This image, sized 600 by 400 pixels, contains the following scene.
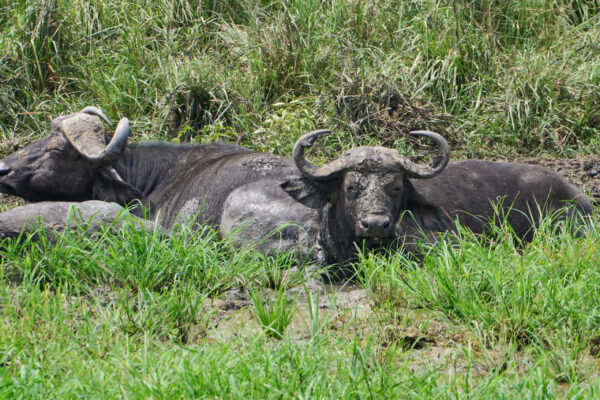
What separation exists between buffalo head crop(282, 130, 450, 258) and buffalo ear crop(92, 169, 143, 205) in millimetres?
1816

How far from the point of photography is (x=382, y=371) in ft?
11.5

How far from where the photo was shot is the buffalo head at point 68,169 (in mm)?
7305

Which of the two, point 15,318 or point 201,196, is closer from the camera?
point 15,318

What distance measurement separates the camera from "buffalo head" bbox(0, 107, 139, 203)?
24.0ft

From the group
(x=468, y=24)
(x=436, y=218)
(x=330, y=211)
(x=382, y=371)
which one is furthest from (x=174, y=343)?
(x=468, y=24)

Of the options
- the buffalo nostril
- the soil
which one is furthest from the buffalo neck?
the soil

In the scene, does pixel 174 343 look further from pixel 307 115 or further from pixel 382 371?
pixel 307 115

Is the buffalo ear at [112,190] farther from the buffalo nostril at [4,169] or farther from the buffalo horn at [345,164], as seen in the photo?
the buffalo horn at [345,164]

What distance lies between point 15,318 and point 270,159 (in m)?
3.07

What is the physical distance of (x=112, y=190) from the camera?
24.3 feet

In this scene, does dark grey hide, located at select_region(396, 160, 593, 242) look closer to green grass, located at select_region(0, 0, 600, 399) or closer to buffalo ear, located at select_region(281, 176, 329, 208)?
green grass, located at select_region(0, 0, 600, 399)

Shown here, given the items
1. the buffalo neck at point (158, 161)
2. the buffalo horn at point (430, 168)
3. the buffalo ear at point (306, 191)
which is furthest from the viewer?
the buffalo neck at point (158, 161)

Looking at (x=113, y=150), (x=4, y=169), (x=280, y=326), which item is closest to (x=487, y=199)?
(x=280, y=326)

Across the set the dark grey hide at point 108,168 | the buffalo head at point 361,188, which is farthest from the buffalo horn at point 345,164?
the dark grey hide at point 108,168
